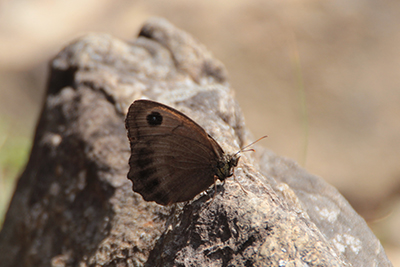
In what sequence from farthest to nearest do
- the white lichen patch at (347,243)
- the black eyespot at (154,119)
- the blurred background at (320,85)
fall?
the blurred background at (320,85) < the white lichen patch at (347,243) < the black eyespot at (154,119)

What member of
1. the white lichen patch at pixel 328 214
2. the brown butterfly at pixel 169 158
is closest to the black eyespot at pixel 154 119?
the brown butterfly at pixel 169 158

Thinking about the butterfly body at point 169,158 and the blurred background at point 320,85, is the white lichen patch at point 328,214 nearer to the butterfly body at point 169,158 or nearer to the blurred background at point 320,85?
the butterfly body at point 169,158

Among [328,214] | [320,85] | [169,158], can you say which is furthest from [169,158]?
[320,85]

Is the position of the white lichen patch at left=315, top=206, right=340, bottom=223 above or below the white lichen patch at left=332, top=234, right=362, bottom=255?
above

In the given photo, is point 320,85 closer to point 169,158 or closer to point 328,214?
point 328,214

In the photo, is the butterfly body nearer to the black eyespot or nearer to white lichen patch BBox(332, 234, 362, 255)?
the black eyespot

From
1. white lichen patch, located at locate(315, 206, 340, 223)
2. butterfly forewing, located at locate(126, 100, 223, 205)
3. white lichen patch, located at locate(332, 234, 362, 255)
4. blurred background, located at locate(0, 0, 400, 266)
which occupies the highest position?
blurred background, located at locate(0, 0, 400, 266)

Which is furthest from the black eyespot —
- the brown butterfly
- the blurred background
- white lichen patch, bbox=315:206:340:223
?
the blurred background
